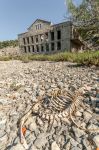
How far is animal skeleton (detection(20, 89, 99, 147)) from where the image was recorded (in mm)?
3433

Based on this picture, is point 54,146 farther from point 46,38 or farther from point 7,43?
point 7,43

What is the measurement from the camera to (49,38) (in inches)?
1321

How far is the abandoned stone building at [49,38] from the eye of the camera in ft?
98.8

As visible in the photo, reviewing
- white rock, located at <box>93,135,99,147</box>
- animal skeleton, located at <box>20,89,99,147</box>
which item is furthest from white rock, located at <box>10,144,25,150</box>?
white rock, located at <box>93,135,99,147</box>

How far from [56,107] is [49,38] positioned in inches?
1209

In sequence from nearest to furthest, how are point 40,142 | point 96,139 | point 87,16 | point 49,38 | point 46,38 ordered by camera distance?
point 96,139 < point 40,142 < point 87,16 < point 49,38 < point 46,38

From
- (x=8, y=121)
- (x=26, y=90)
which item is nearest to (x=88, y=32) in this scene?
(x=26, y=90)

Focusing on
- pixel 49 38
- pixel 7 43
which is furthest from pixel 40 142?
pixel 7 43

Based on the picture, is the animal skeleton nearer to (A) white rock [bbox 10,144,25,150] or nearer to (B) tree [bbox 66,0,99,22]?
(A) white rock [bbox 10,144,25,150]

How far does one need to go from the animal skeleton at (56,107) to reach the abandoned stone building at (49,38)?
2581 centimetres

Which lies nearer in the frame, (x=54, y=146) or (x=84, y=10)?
(x=54, y=146)

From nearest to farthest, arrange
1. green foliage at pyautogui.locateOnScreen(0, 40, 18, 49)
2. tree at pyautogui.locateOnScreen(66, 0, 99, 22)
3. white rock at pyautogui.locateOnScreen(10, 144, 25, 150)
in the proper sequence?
white rock at pyautogui.locateOnScreen(10, 144, 25, 150) < tree at pyautogui.locateOnScreen(66, 0, 99, 22) < green foliage at pyautogui.locateOnScreen(0, 40, 18, 49)

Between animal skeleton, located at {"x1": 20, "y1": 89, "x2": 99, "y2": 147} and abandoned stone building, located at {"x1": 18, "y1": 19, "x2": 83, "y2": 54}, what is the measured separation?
84.7 feet

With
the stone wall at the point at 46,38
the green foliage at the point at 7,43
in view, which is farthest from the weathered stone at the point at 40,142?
the green foliage at the point at 7,43
